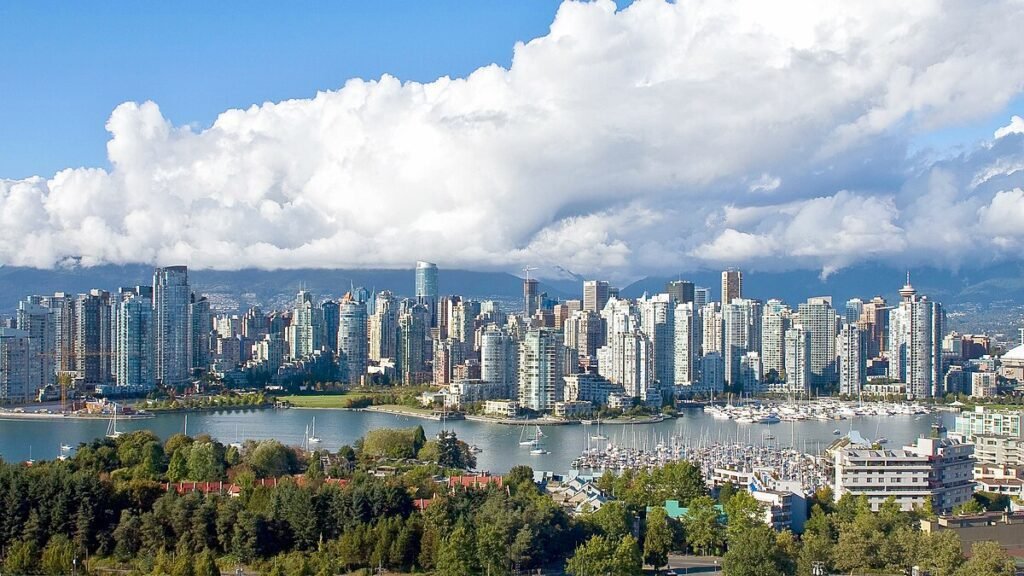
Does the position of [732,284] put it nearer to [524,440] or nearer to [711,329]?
[711,329]

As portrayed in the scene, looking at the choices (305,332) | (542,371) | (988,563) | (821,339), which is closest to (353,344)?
(305,332)

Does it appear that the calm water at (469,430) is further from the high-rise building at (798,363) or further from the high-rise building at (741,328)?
the high-rise building at (741,328)

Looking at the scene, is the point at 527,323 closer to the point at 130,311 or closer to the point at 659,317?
the point at 659,317

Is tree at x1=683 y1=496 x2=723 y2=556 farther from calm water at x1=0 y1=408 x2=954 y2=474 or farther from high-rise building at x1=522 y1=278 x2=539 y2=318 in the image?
high-rise building at x1=522 y1=278 x2=539 y2=318

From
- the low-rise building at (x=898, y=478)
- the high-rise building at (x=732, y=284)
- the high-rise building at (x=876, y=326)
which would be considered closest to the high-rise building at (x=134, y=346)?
the high-rise building at (x=876, y=326)

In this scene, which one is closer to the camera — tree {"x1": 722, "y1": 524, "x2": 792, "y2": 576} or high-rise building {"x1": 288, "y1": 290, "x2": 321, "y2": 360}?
tree {"x1": 722, "y1": 524, "x2": 792, "y2": 576}

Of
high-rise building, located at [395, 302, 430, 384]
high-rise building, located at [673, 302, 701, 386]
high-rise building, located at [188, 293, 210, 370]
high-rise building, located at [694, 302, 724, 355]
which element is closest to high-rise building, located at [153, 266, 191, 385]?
high-rise building, located at [188, 293, 210, 370]

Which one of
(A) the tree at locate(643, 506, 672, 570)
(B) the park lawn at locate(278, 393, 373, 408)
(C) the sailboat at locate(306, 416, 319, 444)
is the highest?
(A) the tree at locate(643, 506, 672, 570)
